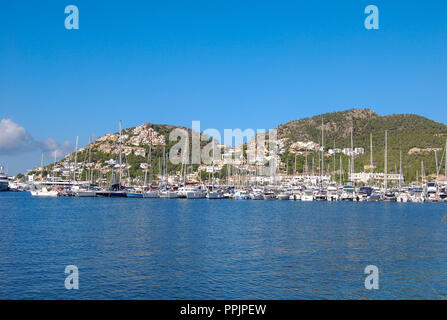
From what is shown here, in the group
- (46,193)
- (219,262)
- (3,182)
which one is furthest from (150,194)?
(219,262)

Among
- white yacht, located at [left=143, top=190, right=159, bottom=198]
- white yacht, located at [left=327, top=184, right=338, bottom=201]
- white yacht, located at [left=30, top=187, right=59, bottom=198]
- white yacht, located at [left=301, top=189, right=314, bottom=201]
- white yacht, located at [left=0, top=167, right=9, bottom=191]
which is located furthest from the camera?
white yacht, located at [left=0, top=167, right=9, bottom=191]

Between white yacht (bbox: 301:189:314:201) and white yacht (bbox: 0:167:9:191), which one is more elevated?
white yacht (bbox: 0:167:9:191)

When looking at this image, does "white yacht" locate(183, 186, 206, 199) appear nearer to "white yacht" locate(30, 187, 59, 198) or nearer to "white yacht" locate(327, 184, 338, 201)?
"white yacht" locate(30, 187, 59, 198)

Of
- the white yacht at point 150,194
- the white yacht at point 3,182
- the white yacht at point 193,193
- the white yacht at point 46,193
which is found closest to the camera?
the white yacht at point 46,193

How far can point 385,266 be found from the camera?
23172 mm

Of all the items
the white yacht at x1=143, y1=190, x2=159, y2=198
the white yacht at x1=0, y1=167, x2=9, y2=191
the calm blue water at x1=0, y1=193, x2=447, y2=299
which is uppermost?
the white yacht at x1=0, y1=167, x2=9, y2=191

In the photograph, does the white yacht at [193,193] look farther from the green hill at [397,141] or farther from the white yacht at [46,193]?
the green hill at [397,141]

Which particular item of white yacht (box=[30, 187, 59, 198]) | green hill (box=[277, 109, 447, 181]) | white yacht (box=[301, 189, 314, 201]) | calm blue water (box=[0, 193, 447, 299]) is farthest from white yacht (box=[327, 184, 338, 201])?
white yacht (box=[30, 187, 59, 198])

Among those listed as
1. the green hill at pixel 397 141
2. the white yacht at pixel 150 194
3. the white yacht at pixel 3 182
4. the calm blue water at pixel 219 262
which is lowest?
the calm blue water at pixel 219 262

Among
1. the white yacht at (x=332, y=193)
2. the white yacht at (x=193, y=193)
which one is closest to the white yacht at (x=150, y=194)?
the white yacht at (x=193, y=193)

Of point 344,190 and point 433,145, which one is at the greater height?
point 433,145
